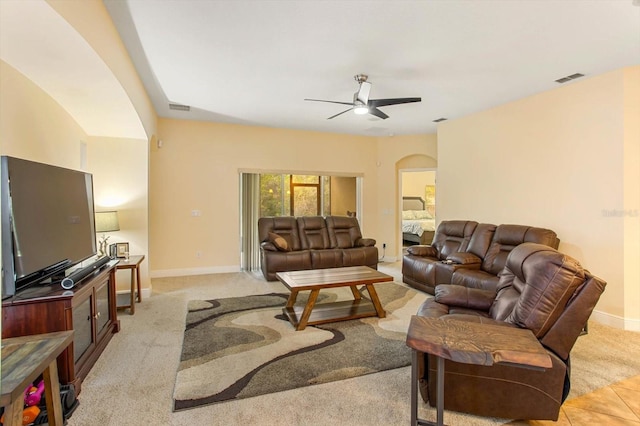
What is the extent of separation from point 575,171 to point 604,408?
2802 mm

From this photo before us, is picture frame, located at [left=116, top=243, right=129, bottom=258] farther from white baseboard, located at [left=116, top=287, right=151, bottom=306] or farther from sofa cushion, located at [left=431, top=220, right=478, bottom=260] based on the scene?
sofa cushion, located at [left=431, top=220, right=478, bottom=260]

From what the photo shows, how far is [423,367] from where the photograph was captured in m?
2.17

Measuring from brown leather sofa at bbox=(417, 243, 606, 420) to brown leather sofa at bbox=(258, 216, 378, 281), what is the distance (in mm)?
3479

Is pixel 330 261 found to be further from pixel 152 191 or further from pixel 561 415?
pixel 561 415

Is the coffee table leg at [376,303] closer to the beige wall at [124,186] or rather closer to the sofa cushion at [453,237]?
the sofa cushion at [453,237]

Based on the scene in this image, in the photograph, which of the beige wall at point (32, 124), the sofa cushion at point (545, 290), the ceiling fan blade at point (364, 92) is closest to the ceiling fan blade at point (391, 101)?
the ceiling fan blade at point (364, 92)

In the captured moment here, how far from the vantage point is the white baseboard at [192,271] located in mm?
5769

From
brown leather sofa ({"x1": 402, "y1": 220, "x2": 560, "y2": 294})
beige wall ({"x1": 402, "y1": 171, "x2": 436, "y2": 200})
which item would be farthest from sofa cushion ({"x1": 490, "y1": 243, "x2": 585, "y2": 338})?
beige wall ({"x1": 402, "y1": 171, "x2": 436, "y2": 200})

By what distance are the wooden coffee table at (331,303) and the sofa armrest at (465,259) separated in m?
1.14

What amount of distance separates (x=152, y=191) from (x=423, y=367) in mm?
5171

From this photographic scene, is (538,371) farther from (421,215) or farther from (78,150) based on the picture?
(421,215)

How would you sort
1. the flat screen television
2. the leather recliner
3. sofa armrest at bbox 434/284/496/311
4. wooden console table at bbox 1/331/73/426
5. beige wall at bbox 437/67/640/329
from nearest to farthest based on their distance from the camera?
wooden console table at bbox 1/331/73/426, the flat screen television, sofa armrest at bbox 434/284/496/311, beige wall at bbox 437/67/640/329, the leather recliner

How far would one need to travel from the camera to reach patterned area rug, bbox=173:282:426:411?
2.43 m

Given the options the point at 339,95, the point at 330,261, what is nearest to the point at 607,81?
the point at 339,95
